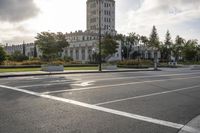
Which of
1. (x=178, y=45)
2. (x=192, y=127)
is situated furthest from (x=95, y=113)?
(x=178, y=45)

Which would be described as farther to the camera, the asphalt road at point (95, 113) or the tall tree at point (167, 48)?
the tall tree at point (167, 48)

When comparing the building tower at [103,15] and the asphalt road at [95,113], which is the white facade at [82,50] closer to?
the building tower at [103,15]

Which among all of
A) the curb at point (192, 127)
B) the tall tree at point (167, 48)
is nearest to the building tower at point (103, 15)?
the tall tree at point (167, 48)

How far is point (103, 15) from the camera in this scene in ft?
472

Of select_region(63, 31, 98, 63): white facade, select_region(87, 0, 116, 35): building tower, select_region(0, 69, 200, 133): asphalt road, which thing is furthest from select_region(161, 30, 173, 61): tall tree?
select_region(0, 69, 200, 133): asphalt road

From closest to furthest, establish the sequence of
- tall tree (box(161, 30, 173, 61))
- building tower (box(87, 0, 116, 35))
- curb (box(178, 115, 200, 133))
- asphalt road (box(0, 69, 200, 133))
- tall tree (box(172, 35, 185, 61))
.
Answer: curb (box(178, 115, 200, 133)) < asphalt road (box(0, 69, 200, 133)) < tall tree (box(172, 35, 185, 61)) < tall tree (box(161, 30, 173, 61)) < building tower (box(87, 0, 116, 35))

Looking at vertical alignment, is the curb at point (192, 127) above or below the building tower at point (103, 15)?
below

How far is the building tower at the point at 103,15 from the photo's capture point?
144m

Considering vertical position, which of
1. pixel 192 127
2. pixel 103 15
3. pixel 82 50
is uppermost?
pixel 103 15

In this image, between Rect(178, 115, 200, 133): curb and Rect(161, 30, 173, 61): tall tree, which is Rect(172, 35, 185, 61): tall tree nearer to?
Rect(161, 30, 173, 61): tall tree

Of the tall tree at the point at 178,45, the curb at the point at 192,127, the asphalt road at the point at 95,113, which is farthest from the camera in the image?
the tall tree at the point at 178,45

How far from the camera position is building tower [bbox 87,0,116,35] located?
14362cm

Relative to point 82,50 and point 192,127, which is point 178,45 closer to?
point 82,50

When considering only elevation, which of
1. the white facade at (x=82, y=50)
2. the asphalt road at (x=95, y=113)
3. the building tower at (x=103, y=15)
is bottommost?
the asphalt road at (x=95, y=113)
